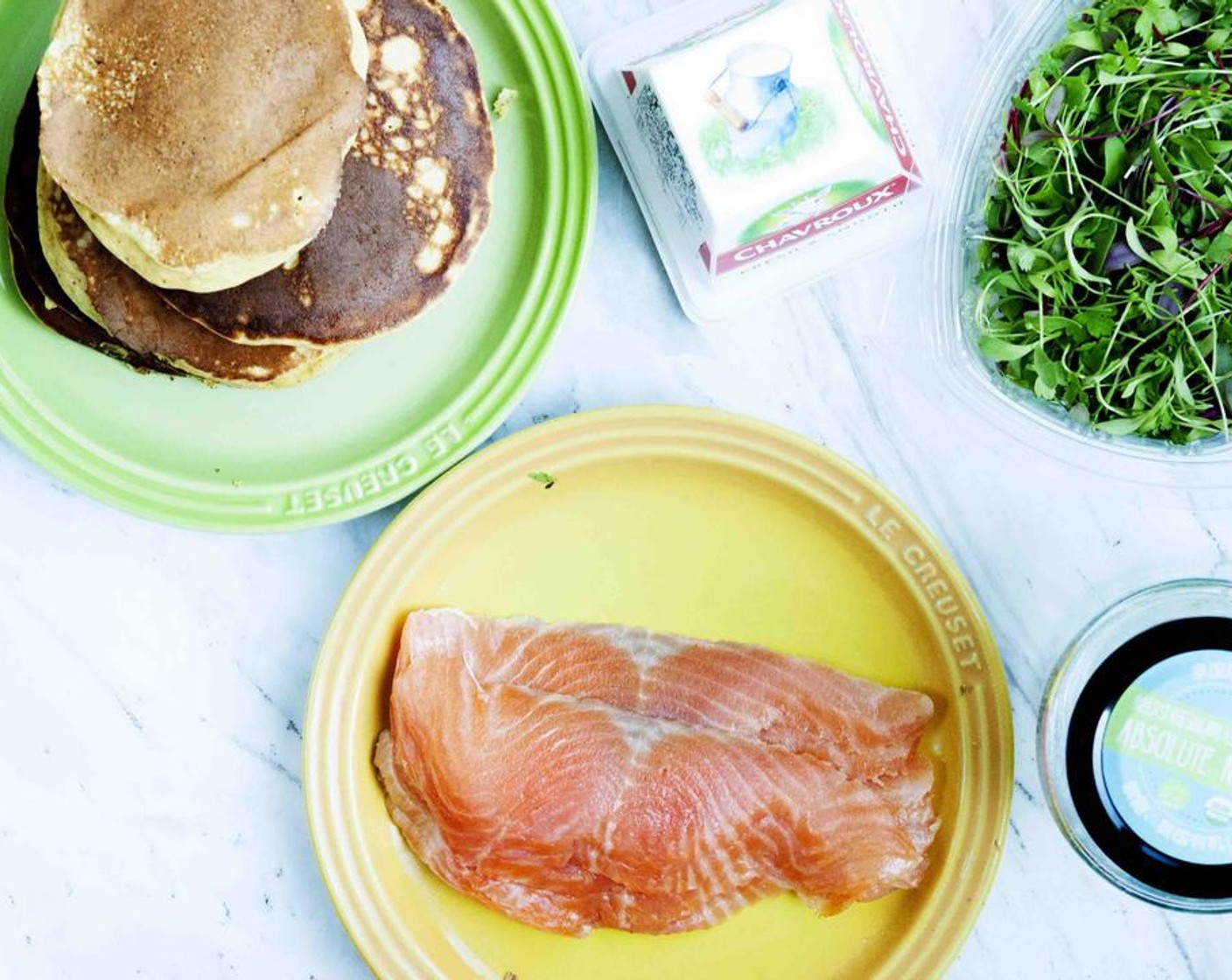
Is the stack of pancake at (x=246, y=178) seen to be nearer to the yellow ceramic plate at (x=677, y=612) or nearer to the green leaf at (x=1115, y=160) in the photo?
the yellow ceramic plate at (x=677, y=612)

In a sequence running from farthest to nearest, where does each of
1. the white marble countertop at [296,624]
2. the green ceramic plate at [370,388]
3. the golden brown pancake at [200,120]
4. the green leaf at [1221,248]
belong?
the white marble countertop at [296,624], the green ceramic plate at [370,388], the green leaf at [1221,248], the golden brown pancake at [200,120]

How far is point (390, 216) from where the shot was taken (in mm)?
1210

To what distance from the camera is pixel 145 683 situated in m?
1.43

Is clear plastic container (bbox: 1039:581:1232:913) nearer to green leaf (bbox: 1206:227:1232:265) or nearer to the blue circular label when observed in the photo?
the blue circular label

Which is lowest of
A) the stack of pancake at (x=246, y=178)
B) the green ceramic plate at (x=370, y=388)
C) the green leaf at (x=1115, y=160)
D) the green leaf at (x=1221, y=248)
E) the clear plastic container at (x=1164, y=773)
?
the clear plastic container at (x=1164, y=773)

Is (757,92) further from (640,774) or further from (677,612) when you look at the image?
(640,774)

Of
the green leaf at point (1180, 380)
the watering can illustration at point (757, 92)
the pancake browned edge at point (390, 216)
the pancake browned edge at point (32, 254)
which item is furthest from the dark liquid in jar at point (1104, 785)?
the pancake browned edge at point (32, 254)

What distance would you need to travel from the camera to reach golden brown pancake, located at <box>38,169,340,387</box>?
120 cm

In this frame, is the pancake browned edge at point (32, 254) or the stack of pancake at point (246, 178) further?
the pancake browned edge at point (32, 254)

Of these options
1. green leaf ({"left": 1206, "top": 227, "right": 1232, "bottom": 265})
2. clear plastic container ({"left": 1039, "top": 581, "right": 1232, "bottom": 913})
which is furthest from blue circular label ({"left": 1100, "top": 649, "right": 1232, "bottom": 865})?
green leaf ({"left": 1206, "top": 227, "right": 1232, "bottom": 265})

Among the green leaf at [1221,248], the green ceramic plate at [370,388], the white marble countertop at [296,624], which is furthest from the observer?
the white marble countertop at [296,624]

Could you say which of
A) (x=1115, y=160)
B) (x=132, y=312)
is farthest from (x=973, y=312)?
(x=132, y=312)

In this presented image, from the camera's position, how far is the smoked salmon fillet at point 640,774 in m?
1.34

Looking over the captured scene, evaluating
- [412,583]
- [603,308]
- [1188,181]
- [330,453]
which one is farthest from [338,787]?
[1188,181]
